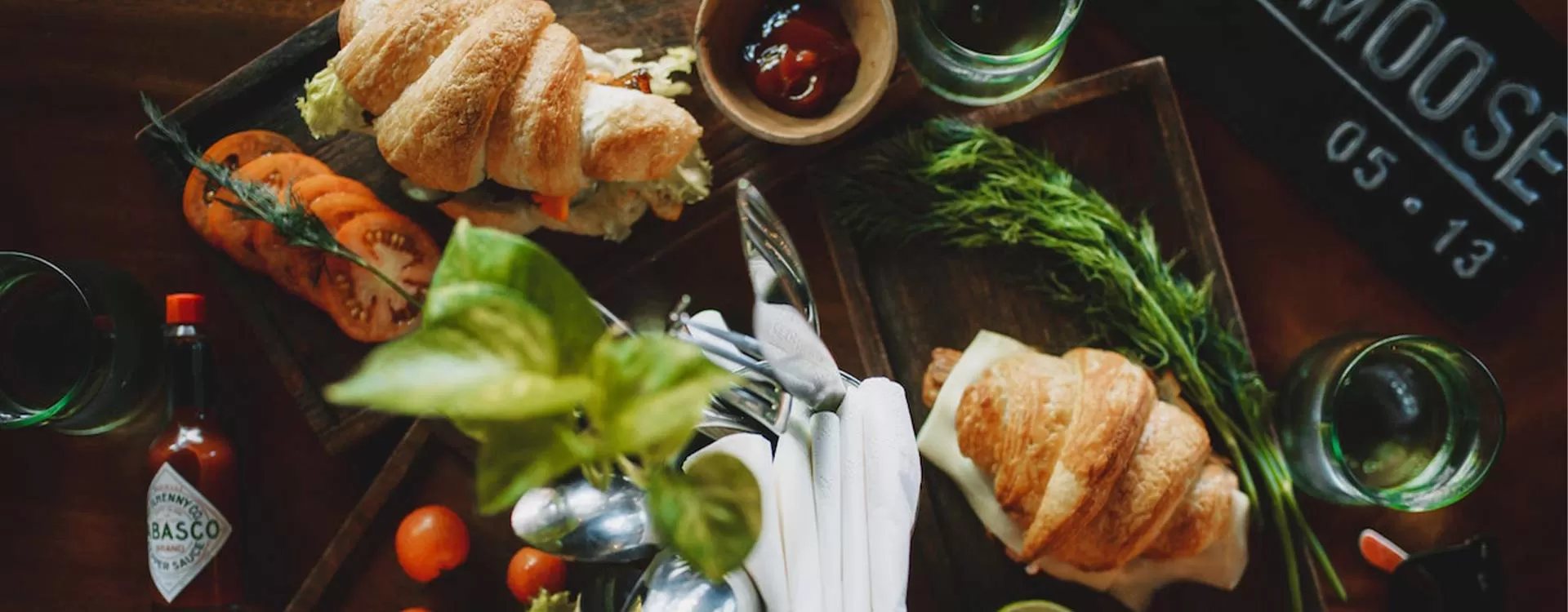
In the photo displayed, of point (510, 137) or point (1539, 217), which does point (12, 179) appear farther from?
point (1539, 217)

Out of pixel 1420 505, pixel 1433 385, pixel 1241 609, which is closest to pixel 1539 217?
pixel 1433 385

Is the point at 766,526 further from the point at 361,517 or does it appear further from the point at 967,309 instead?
the point at 361,517

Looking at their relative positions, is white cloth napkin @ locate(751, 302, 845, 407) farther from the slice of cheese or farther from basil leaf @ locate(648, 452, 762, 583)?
the slice of cheese

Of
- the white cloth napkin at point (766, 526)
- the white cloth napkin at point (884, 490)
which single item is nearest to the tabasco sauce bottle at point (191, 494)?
the white cloth napkin at point (766, 526)

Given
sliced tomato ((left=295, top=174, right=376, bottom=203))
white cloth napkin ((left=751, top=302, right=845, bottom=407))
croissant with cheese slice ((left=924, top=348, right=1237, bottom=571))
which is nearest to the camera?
white cloth napkin ((left=751, top=302, right=845, bottom=407))

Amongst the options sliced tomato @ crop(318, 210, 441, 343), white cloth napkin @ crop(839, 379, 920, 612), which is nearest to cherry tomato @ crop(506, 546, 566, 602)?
sliced tomato @ crop(318, 210, 441, 343)

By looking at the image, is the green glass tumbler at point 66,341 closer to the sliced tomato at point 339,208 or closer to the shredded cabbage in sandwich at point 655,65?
the sliced tomato at point 339,208
